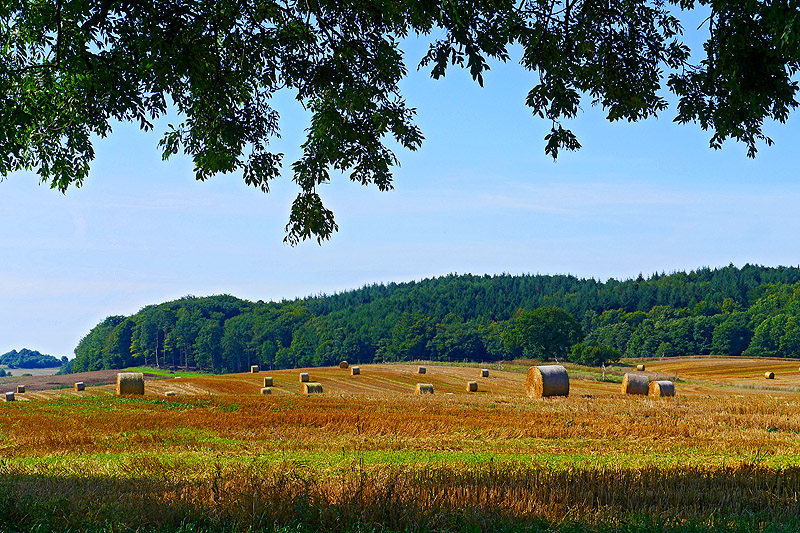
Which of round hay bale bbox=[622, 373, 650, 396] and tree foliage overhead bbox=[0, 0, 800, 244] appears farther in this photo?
round hay bale bbox=[622, 373, 650, 396]

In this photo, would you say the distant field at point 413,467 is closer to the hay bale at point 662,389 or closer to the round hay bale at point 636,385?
the hay bale at point 662,389

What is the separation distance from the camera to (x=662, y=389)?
3834 cm

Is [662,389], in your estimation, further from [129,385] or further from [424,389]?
[129,385]

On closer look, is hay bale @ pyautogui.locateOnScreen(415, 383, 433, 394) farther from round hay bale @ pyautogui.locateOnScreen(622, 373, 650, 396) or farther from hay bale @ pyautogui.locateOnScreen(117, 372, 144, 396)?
hay bale @ pyautogui.locateOnScreen(117, 372, 144, 396)

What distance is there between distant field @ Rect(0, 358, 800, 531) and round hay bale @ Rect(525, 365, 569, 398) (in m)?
14.9

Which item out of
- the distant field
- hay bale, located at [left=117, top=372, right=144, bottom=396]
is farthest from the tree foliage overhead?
hay bale, located at [left=117, top=372, right=144, bottom=396]

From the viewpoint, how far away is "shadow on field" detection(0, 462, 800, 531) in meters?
5.75

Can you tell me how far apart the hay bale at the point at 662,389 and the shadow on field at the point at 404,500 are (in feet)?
106

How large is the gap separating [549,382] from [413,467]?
31.4 meters

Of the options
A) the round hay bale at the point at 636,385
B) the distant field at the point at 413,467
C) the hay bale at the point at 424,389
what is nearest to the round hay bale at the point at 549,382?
the round hay bale at the point at 636,385

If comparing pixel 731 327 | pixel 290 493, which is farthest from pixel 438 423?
pixel 731 327

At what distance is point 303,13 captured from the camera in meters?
11.9

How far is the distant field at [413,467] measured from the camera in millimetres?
5996

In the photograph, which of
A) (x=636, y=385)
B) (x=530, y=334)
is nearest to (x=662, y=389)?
(x=636, y=385)
